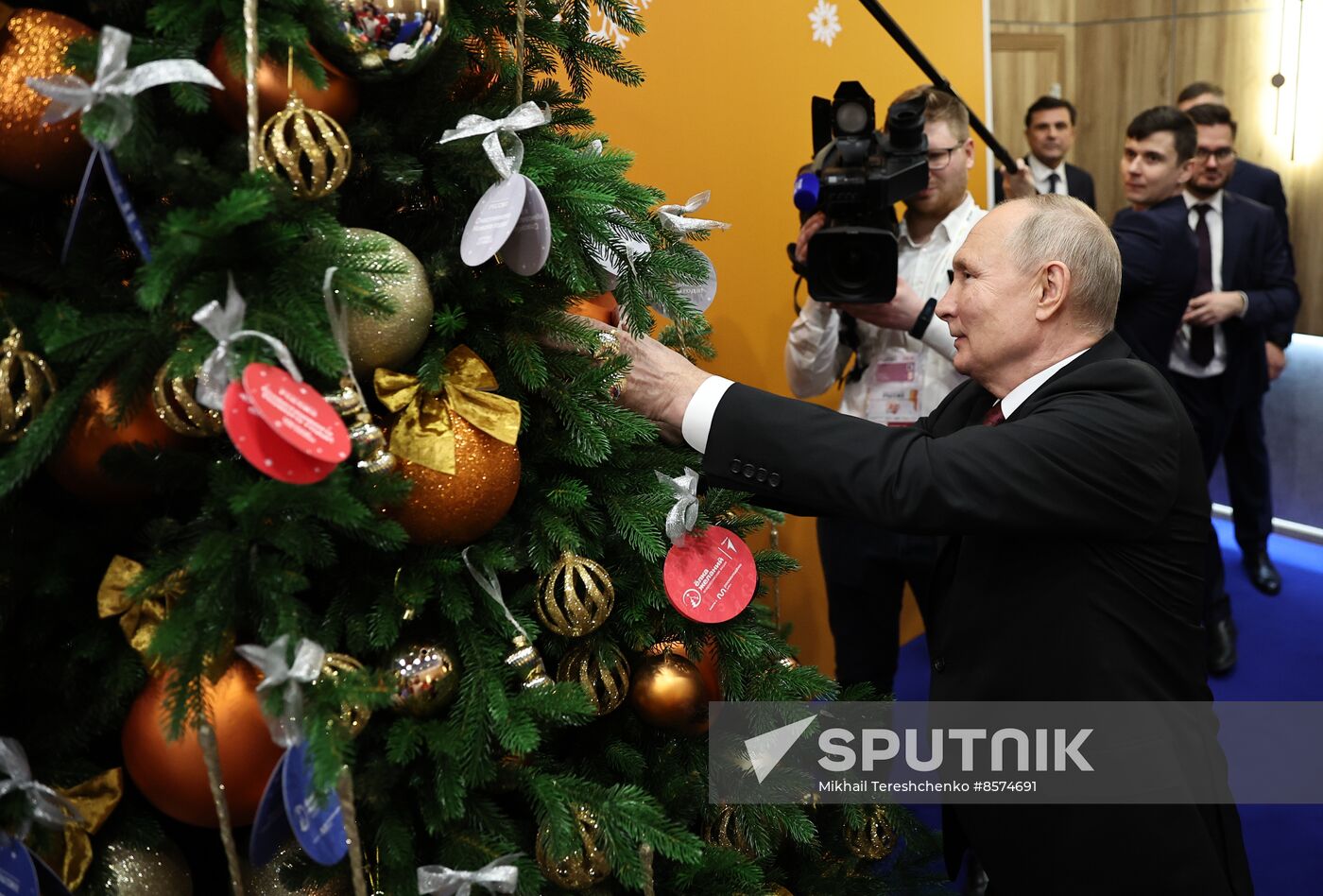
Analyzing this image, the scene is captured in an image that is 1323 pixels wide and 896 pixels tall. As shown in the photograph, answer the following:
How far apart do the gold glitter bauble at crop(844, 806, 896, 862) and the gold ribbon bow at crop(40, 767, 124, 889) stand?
86 cm

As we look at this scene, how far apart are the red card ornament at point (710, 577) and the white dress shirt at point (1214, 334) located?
299cm

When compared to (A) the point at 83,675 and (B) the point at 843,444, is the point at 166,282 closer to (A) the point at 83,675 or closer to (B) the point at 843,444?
(A) the point at 83,675

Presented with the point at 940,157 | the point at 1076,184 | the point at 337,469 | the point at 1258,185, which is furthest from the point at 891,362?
the point at 1258,185

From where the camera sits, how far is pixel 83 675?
1062 millimetres

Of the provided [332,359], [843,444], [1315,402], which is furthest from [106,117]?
[1315,402]

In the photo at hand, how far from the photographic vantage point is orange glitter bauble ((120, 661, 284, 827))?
99cm

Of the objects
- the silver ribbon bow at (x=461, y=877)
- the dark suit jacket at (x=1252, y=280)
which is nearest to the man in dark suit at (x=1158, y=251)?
the dark suit jacket at (x=1252, y=280)

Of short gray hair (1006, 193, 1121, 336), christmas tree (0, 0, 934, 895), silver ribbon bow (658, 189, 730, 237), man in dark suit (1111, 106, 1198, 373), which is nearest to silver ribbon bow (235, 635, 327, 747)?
christmas tree (0, 0, 934, 895)

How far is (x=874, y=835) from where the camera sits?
1.43m

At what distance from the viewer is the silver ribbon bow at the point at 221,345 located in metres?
0.86

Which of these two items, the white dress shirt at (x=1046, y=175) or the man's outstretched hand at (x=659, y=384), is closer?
the man's outstretched hand at (x=659, y=384)

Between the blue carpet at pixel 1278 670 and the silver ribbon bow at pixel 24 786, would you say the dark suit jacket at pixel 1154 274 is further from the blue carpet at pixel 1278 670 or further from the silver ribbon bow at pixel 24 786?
the silver ribbon bow at pixel 24 786

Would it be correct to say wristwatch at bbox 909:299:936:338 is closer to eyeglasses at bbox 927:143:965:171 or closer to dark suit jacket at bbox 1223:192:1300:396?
eyeglasses at bbox 927:143:965:171

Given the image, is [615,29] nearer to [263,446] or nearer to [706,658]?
[706,658]
